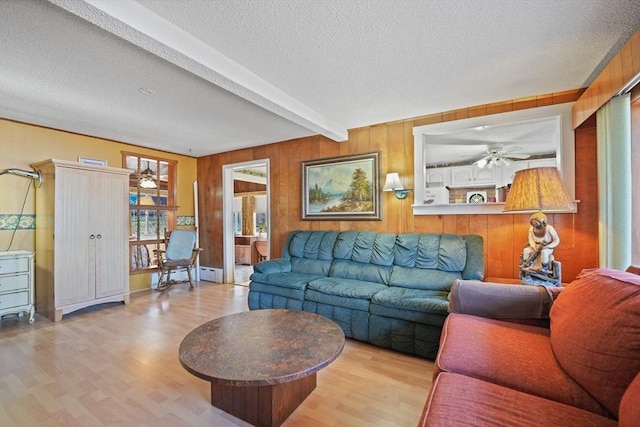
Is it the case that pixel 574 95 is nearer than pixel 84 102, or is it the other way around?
pixel 574 95

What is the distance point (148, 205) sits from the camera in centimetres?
467

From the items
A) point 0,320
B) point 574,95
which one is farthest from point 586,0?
point 0,320

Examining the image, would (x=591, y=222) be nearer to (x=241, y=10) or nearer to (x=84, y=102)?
(x=241, y=10)

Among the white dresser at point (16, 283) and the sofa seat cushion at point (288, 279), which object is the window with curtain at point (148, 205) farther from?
the sofa seat cushion at point (288, 279)

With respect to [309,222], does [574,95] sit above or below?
above

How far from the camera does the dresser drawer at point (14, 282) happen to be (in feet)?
9.67

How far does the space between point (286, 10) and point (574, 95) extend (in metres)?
2.69

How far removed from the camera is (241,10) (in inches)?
61.9

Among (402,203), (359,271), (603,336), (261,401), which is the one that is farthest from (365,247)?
(603,336)

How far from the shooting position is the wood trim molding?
170cm

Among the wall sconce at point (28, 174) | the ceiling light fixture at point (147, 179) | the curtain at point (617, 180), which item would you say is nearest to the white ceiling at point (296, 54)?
the curtain at point (617, 180)

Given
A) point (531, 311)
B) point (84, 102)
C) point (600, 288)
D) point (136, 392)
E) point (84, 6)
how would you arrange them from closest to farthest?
point (600, 288) → point (84, 6) → point (531, 311) → point (136, 392) → point (84, 102)

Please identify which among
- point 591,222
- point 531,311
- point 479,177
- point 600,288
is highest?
point 479,177

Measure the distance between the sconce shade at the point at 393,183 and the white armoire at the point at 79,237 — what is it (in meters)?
3.40
